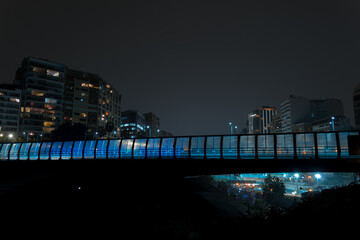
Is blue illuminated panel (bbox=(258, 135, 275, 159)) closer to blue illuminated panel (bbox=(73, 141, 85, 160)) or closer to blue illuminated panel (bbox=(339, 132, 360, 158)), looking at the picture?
blue illuminated panel (bbox=(339, 132, 360, 158))

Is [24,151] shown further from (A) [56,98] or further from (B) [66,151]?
(A) [56,98]

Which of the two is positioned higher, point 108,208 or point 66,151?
point 66,151

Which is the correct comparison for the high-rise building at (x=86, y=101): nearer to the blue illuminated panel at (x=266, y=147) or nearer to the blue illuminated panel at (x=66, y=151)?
the blue illuminated panel at (x=66, y=151)

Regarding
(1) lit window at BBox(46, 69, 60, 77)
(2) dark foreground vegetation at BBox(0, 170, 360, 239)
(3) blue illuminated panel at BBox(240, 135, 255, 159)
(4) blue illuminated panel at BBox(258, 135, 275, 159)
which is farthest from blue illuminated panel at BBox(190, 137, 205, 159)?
(1) lit window at BBox(46, 69, 60, 77)

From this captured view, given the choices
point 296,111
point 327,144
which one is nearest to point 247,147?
point 327,144

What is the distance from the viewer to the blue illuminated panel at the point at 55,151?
1750 inches

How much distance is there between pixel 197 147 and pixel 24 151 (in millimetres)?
34698

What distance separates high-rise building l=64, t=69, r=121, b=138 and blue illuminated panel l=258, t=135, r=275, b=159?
124 metres

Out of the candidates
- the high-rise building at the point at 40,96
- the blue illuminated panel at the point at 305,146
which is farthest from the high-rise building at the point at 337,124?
the high-rise building at the point at 40,96

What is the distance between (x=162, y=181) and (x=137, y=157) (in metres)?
5.41

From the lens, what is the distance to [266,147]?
3212 cm

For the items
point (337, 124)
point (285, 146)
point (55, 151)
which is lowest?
point (55, 151)

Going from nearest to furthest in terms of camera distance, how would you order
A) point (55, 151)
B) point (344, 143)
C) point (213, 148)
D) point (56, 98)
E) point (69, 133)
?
point (344, 143), point (213, 148), point (55, 151), point (69, 133), point (56, 98)

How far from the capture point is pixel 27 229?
3195cm
